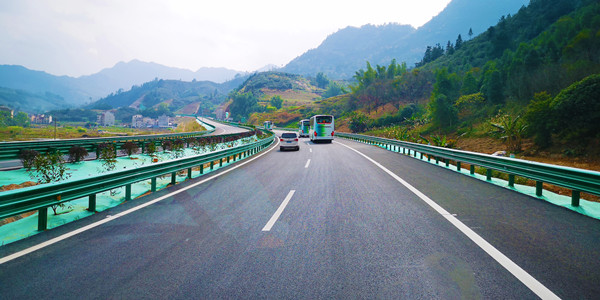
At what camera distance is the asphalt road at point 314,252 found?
2.89m

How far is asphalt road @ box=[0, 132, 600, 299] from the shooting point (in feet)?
9.47

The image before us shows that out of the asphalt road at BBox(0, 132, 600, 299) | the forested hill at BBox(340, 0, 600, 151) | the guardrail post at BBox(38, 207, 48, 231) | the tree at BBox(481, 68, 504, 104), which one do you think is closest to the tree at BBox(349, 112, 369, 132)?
the forested hill at BBox(340, 0, 600, 151)

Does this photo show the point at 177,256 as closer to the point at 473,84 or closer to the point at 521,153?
the point at 521,153

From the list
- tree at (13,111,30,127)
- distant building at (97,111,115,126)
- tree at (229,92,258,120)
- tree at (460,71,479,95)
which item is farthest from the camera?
distant building at (97,111,115,126)

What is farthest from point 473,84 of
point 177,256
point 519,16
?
point 519,16

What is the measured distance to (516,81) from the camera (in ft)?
143

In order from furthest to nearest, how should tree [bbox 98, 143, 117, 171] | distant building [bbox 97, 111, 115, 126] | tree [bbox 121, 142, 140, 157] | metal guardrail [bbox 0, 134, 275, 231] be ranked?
1. distant building [bbox 97, 111, 115, 126]
2. tree [bbox 121, 142, 140, 157]
3. tree [bbox 98, 143, 117, 171]
4. metal guardrail [bbox 0, 134, 275, 231]

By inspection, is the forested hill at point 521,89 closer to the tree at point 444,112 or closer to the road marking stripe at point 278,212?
the tree at point 444,112

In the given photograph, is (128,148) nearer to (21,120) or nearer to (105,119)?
(21,120)

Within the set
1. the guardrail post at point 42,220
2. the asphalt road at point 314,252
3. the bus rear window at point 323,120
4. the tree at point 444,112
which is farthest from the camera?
the tree at point 444,112

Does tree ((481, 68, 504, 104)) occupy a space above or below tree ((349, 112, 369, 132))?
above

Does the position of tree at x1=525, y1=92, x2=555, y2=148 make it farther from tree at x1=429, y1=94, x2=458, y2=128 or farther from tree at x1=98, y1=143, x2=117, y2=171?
tree at x1=98, y1=143, x2=117, y2=171

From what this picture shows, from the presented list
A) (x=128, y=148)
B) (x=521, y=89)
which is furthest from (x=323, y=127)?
(x=521, y=89)

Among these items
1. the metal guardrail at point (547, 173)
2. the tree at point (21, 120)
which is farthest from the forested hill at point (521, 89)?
the tree at point (21, 120)
